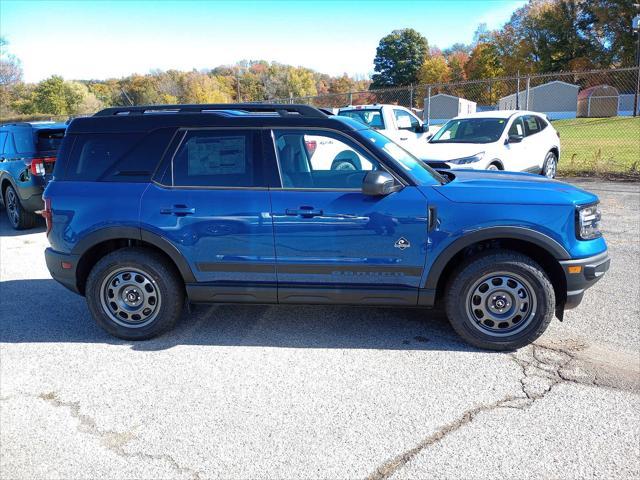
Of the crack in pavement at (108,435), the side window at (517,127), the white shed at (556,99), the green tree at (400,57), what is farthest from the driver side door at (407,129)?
the green tree at (400,57)

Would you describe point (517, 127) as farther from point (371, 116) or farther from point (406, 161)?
point (406, 161)

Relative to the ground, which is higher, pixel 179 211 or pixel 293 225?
pixel 179 211

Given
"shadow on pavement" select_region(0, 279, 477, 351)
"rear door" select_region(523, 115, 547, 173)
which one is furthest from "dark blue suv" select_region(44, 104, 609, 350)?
"rear door" select_region(523, 115, 547, 173)

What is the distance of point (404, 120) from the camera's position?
13.5 meters

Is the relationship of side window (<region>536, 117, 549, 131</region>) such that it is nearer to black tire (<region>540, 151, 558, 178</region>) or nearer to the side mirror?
black tire (<region>540, 151, 558, 178</region>)

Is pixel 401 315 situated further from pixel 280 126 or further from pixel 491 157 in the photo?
pixel 491 157

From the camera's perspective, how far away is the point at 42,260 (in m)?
7.28

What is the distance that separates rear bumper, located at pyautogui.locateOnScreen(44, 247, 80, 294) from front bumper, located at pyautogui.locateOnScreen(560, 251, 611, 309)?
392cm

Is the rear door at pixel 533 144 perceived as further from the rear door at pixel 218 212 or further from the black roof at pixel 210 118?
the rear door at pixel 218 212

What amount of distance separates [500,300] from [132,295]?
118 inches

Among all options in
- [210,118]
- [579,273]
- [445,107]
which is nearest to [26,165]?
[210,118]

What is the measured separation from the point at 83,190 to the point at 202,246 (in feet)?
3.73

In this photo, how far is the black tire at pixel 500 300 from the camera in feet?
12.9

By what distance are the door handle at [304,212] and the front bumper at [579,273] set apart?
1.87 meters
